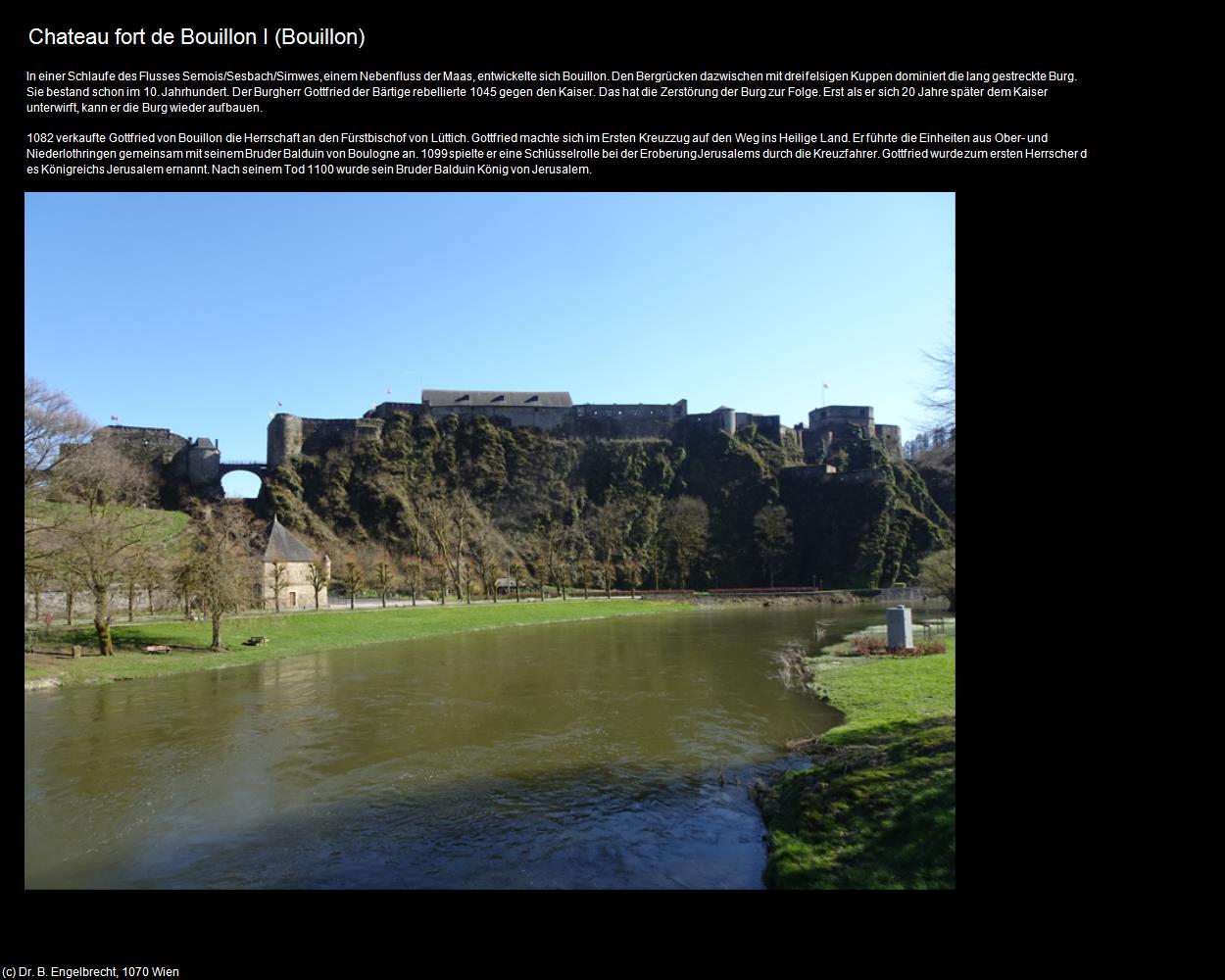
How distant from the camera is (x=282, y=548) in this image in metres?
43.9

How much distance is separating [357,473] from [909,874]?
77.0m

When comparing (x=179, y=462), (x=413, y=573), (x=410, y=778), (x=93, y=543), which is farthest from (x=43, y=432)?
(x=179, y=462)

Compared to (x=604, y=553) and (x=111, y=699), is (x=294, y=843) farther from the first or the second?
(x=604, y=553)

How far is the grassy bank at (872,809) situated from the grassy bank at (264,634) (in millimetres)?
22765

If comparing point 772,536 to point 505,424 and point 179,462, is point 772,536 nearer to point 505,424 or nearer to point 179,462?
point 505,424

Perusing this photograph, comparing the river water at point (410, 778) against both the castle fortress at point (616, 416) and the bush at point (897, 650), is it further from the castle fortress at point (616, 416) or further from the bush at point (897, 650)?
the castle fortress at point (616, 416)

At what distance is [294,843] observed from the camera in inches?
353

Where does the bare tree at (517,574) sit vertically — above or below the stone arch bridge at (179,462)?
below

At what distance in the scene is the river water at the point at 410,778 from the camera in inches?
323

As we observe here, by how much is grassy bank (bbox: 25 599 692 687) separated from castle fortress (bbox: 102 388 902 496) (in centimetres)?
3861

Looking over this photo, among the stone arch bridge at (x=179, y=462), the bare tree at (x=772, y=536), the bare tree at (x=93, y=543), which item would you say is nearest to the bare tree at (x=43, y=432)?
the bare tree at (x=93, y=543)

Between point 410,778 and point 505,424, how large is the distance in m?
79.5

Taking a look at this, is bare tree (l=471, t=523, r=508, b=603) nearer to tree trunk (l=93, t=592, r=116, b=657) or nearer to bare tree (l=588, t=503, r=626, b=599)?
bare tree (l=588, t=503, r=626, b=599)

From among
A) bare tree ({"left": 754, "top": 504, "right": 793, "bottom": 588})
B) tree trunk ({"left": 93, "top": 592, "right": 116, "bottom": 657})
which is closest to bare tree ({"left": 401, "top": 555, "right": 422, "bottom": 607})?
tree trunk ({"left": 93, "top": 592, "right": 116, "bottom": 657})
